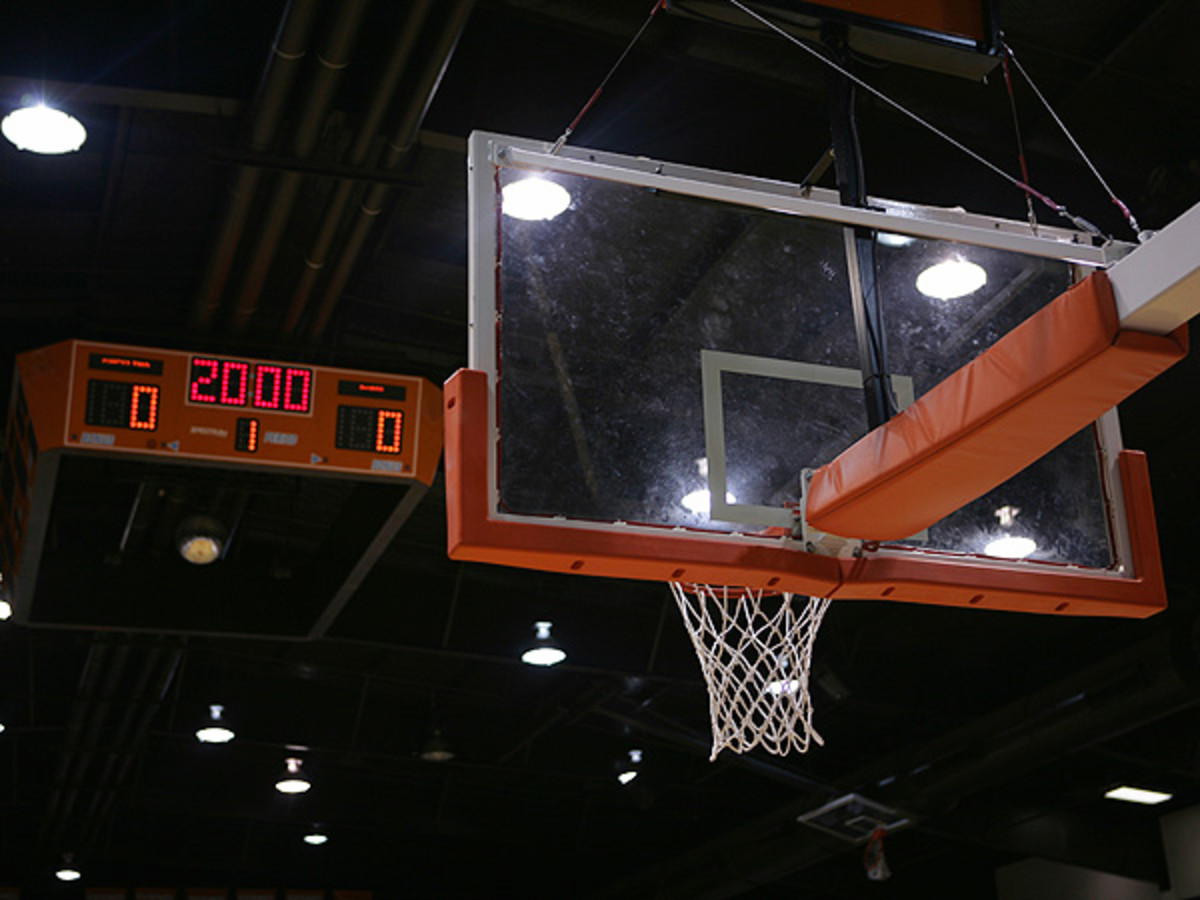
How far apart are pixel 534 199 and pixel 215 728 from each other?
25.9ft

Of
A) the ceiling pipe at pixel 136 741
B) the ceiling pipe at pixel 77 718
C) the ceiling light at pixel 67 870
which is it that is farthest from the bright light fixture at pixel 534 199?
the ceiling light at pixel 67 870

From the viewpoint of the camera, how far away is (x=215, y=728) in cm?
1096

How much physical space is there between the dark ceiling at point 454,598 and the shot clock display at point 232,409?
1.74ft

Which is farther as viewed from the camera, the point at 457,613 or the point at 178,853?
the point at 178,853

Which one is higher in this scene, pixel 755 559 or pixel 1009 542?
pixel 1009 542

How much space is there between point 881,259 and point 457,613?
5767 mm

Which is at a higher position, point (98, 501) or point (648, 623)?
point (98, 501)

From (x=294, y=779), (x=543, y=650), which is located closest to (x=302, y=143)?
(x=543, y=650)

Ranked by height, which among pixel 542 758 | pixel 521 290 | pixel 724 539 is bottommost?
pixel 724 539

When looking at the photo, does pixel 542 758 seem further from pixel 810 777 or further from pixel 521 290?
pixel 521 290

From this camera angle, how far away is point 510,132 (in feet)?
18.5

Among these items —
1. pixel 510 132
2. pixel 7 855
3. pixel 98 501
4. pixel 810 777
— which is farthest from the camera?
pixel 7 855

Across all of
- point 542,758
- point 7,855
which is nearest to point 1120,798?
point 542,758

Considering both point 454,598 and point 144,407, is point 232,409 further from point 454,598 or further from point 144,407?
point 454,598
